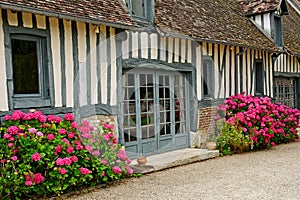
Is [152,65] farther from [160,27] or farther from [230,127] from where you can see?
[230,127]

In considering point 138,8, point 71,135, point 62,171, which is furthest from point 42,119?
point 138,8

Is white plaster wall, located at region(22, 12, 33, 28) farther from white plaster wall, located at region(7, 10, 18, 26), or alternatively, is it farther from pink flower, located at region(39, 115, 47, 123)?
pink flower, located at region(39, 115, 47, 123)

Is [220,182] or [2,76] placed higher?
[2,76]

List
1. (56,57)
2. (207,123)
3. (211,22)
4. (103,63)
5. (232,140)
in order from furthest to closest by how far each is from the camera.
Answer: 1. (211,22)
2. (207,123)
3. (232,140)
4. (103,63)
5. (56,57)

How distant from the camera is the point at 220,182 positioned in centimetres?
528

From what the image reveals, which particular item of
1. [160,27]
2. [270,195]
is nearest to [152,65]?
[160,27]

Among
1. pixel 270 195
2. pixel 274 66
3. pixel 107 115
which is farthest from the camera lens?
pixel 274 66

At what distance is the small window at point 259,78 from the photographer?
415 inches

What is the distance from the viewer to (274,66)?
11.4m

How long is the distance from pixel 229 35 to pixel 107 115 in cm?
426

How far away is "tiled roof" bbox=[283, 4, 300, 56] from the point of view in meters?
11.8

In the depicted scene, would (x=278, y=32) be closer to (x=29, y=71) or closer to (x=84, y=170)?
(x=29, y=71)

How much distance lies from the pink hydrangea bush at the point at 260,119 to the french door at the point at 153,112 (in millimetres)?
1209

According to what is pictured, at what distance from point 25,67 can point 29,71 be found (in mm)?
86
